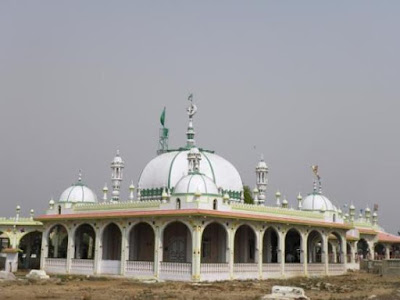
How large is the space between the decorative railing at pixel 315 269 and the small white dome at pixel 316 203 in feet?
16.1

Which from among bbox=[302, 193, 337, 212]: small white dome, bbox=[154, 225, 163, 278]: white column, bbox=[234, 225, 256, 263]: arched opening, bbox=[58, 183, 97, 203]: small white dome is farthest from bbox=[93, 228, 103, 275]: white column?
bbox=[302, 193, 337, 212]: small white dome

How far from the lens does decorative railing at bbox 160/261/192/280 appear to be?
99.2ft

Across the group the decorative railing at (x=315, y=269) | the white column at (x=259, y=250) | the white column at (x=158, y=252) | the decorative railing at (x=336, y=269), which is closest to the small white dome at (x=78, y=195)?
the white column at (x=158, y=252)

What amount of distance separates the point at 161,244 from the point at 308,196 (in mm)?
15051

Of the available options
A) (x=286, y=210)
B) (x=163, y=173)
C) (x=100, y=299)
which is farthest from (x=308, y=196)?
(x=100, y=299)

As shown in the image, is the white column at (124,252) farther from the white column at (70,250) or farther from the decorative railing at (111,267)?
the white column at (70,250)

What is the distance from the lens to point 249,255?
36312mm

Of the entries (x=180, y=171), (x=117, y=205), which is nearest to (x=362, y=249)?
(x=180, y=171)

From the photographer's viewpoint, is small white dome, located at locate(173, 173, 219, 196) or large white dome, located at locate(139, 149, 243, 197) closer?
small white dome, located at locate(173, 173, 219, 196)

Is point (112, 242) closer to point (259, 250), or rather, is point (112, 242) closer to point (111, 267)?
point (111, 267)

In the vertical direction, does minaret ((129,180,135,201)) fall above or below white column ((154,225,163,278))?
above

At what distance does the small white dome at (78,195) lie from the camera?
38781mm

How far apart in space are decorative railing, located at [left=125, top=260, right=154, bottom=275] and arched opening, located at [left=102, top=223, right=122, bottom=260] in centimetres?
424

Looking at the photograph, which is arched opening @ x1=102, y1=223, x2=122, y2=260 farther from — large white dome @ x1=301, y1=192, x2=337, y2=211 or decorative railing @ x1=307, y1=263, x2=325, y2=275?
large white dome @ x1=301, y1=192, x2=337, y2=211
